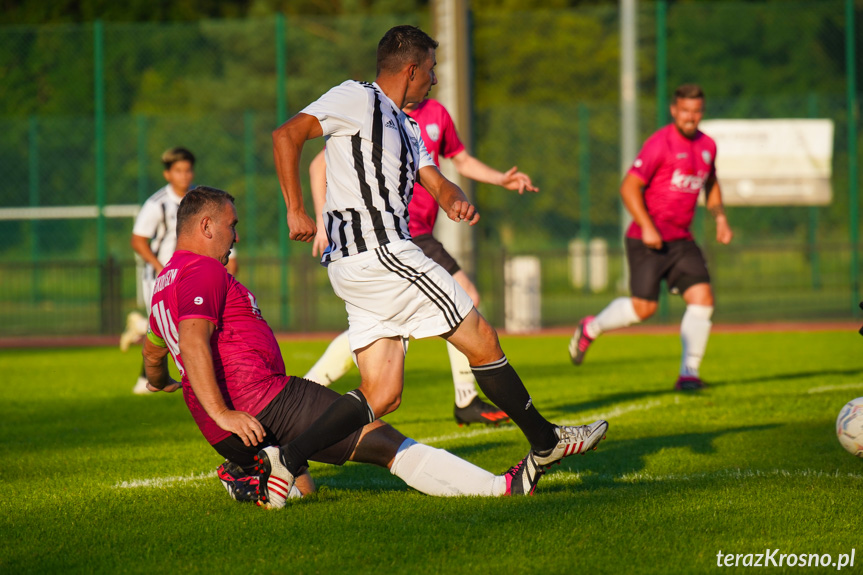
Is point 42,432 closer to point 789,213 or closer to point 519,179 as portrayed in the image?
point 519,179

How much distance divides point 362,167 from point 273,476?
133cm

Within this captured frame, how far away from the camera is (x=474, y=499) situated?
15.0 ft

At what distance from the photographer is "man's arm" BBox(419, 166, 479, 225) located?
14.6 feet

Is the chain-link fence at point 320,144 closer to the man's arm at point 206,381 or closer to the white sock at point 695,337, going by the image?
the white sock at point 695,337

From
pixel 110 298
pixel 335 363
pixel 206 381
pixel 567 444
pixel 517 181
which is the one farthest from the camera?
pixel 110 298

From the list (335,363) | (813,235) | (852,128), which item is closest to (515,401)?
(335,363)

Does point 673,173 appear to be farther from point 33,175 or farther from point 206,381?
point 33,175

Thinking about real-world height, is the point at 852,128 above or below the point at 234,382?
above

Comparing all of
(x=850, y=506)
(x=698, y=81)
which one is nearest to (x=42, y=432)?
(x=850, y=506)

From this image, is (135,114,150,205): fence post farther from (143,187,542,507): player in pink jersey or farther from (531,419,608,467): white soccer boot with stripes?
(531,419,608,467): white soccer boot with stripes

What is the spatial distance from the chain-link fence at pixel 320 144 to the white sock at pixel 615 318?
776 centimetres

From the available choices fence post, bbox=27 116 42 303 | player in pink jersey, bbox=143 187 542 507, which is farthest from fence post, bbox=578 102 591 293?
player in pink jersey, bbox=143 187 542 507

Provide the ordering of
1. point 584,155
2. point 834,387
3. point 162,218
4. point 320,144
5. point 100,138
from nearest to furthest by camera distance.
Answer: point 834,387 → point 162,218 → point 100,138 → point 320,144 → point 584,155

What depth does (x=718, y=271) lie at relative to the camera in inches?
757
